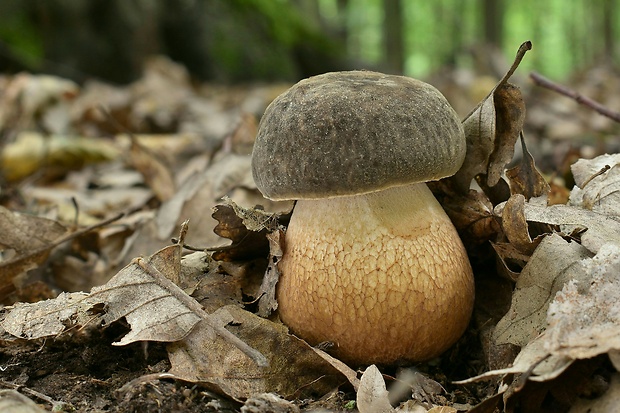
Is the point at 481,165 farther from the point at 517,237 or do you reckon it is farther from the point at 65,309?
the point at 65,309

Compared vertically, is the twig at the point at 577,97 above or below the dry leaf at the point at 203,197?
above

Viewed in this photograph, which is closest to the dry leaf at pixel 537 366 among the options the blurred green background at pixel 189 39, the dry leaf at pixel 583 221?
the dry leaf at pixel 583 221

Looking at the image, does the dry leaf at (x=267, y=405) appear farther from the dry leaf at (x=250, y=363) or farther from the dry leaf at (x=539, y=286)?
the dry leaf at (x=539, y=286)

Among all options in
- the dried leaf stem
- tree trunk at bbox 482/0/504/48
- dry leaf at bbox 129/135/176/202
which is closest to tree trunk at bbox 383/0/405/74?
tree trunk at bbox 482/0/504/48

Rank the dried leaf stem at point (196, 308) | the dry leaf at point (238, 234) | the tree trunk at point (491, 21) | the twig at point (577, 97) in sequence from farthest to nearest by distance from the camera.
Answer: the tree trunk at point (491, 21) < the twig at point (577, 97) < the dry leaf at point (238, 234) < the dried leaf stem at point (196, 308)

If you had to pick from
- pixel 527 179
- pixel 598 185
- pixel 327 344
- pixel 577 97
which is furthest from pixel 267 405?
pixel 577 97

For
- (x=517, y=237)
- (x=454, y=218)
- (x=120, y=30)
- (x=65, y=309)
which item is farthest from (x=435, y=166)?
(x=120, y=30)
